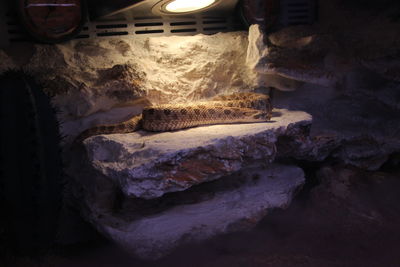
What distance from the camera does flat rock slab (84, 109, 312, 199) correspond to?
2602 mm

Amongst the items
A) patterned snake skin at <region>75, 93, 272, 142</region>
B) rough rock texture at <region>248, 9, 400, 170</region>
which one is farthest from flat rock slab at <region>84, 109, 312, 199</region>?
rough rock texture at <region>248, 9, 400, 170</region>

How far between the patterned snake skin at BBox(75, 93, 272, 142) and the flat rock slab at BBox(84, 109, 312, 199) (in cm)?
12

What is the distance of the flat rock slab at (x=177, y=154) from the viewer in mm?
2602

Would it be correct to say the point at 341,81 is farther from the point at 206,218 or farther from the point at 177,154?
the point at 177,154

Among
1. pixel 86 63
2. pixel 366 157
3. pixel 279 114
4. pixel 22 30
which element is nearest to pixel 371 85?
pixel 366 157

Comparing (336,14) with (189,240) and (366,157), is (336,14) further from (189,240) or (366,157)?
(189,240)

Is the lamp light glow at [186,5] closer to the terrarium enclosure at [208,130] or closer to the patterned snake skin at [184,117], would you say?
the terrarium enclosure at [208,130]

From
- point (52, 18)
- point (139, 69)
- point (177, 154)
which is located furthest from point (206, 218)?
point (52, 18)

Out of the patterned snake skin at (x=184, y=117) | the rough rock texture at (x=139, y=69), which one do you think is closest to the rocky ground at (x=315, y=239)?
the patterned snake skin at (x=184, y=117)

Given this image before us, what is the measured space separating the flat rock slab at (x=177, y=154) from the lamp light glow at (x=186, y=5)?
1.49m

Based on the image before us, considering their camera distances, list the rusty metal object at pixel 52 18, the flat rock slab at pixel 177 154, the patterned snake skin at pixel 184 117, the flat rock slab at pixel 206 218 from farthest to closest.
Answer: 1. the rusty metal object at pixel 52 18
2. the patterned snake skin at pixel 184 117
3. the flat rock slab at pixel 206 218
4. the flat rock slab at pixel 177 154

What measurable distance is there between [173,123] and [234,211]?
1021 millimetres

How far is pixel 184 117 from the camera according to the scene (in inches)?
133

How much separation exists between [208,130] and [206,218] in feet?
2.68
